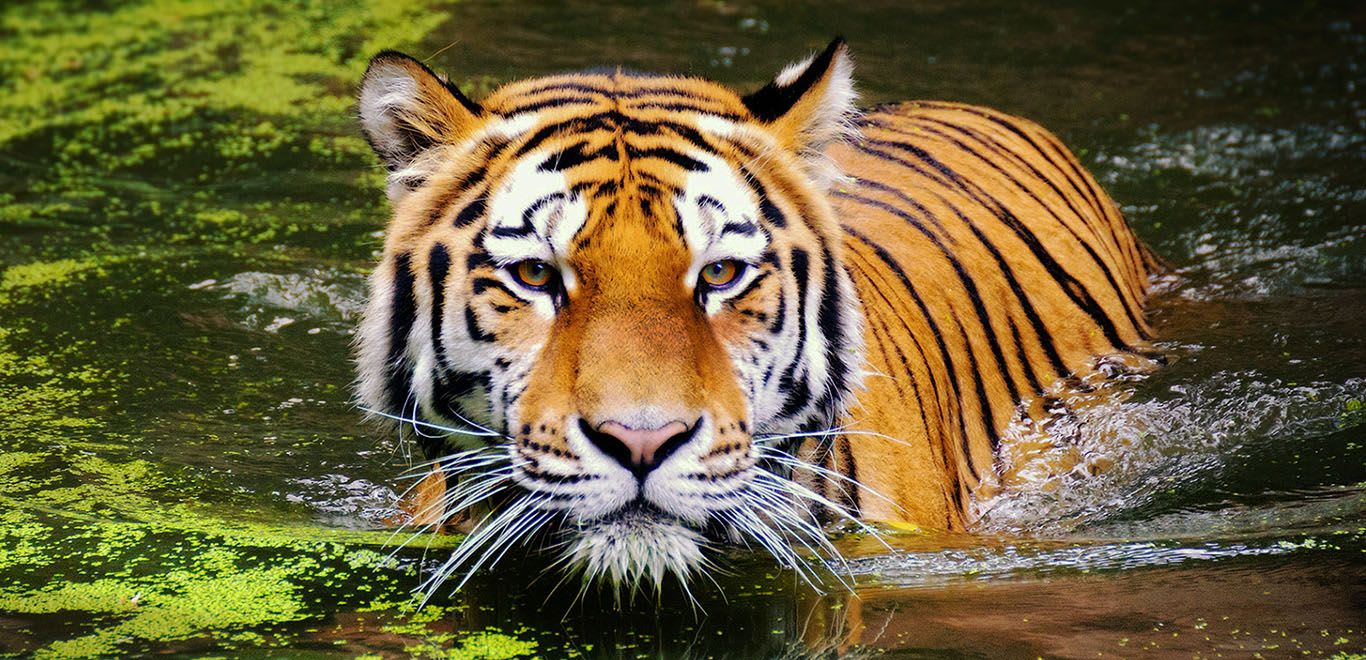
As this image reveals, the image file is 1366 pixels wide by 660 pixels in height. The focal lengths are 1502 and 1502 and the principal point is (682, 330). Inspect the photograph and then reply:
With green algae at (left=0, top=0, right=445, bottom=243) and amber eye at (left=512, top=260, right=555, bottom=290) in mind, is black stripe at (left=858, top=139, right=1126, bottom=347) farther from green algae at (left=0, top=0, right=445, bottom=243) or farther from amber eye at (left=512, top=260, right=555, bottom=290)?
green algae at (left=0, top=0, right=445, bottom=243)

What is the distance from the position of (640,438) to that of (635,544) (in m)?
0.17

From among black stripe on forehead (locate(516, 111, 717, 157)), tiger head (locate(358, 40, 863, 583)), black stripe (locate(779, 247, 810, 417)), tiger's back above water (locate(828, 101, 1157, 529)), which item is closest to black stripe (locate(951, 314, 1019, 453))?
tiger's back above water (locate(828, 101, 1157, 529))

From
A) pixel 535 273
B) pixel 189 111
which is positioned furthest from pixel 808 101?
pixel 189 111

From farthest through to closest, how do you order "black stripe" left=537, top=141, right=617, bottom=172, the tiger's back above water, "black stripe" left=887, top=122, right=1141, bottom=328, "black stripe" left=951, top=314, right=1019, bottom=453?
"black stripe" left=887, top=122, right=1141, bottom=328, "black stripe" left=951, top=314, right=1019, bottom=453, the tiger's back above water, "black stripe" left=537, top=141, right=617, bottom=172

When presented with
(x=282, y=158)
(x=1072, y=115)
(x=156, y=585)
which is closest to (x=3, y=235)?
(x=282, y=158)

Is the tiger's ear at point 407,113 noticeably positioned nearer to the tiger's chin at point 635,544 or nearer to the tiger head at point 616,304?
the tiger head at point 616,304

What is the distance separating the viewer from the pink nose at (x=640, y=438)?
176 centimetres

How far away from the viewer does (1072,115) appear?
5125mm

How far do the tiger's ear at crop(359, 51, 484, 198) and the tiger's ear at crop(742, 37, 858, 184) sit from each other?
44 centimetres

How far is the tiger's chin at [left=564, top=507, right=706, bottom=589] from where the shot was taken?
72.6 inches

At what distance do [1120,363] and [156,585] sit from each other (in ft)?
7.05

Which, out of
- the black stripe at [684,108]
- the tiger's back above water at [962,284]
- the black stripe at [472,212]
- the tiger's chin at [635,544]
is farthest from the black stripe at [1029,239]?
the tiger's chin at [635,544]

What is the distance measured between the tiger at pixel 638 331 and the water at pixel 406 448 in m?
0.16

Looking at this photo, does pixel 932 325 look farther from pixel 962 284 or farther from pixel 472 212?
pixel 472 212
